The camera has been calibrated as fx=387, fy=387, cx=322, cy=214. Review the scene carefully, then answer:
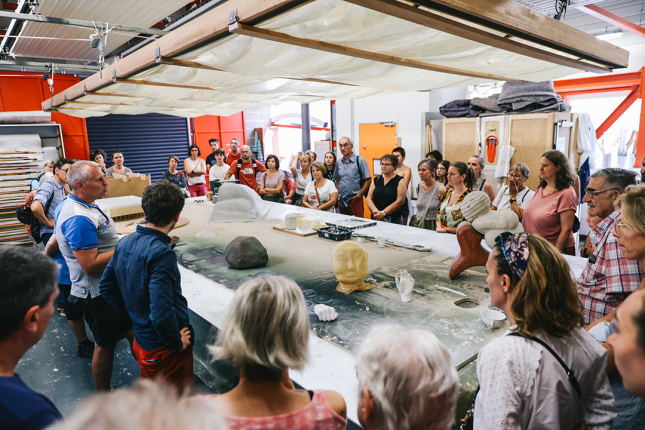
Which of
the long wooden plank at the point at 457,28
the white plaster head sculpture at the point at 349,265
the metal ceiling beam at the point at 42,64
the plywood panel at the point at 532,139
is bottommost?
the white plaster head sculpture at the point at 349,265

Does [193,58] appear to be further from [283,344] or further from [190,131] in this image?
[190,131]

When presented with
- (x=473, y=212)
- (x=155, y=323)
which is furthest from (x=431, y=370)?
(x=473, y=212)

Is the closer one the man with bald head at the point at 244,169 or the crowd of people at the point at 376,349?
the crowd of people at the point at 376,349

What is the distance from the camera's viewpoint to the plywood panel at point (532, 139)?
5.02 meters

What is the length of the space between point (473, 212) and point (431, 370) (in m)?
1.80

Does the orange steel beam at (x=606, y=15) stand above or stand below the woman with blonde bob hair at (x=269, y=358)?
above

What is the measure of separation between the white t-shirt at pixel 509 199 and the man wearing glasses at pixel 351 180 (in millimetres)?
1771

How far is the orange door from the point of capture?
23.8 feet

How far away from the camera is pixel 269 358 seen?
1.00 m

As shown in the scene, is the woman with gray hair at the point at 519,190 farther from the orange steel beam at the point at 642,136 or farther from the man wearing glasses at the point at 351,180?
the orange steel beam at the point at 642,136

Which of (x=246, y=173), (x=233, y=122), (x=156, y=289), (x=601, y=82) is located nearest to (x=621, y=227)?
(x=156, y=289)

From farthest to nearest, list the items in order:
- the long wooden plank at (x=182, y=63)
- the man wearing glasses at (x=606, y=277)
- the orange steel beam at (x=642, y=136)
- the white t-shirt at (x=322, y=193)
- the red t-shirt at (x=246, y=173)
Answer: the red t-shirt at (x=246, y=173) → the orange steel beam at (x=642, y=136) → the white t-shirt at (x=322, y=193) → the long wooden plank at (x=182, y=63) → the man wearing glasses at (x=606, y=277)

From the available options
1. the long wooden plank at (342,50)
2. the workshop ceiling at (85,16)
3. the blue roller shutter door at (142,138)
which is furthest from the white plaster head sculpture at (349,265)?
the blue roller shutter door at (142,138)

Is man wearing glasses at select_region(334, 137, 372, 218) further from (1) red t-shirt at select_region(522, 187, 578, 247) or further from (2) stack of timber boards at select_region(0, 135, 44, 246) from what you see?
(2) stack of timber boards at select_region(0, 135, 44, 246)
